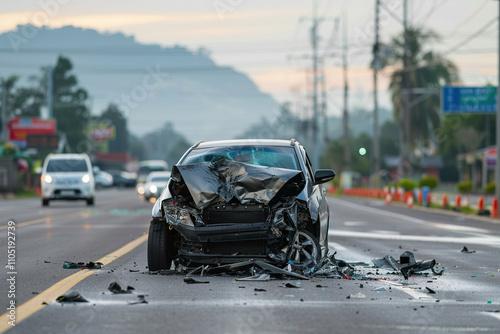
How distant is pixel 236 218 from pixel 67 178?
23259mm

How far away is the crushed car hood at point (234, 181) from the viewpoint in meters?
9.82

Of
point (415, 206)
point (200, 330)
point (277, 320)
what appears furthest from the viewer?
point (415, 206)

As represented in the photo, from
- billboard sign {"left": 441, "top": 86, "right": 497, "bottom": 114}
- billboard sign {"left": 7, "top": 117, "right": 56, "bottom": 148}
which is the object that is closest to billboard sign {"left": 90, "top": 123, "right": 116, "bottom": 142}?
billboard sign {"left": 7, "top": 117, "right": 56, "bottom": 148}

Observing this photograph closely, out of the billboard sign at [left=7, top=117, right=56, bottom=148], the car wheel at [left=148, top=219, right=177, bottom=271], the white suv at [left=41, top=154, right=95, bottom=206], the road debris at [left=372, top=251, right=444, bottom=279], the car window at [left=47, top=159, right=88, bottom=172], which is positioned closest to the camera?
the car wheel at [left=148, top=219, right=177, bottom=271]

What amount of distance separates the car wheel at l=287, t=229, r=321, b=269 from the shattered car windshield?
132 centimetres

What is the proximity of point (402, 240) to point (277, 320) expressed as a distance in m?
10.2

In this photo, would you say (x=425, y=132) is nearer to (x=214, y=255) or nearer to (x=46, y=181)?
(x=46, y=181)

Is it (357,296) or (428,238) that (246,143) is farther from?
(428,238)

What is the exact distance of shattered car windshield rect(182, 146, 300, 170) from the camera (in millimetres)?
11234

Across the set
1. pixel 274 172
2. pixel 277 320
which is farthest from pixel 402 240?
pixel 277 320

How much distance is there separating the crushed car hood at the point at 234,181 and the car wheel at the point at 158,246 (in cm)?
56

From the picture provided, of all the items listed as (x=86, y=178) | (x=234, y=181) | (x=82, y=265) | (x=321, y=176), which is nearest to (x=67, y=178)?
(x=86, y=178)

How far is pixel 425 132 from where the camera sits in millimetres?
A: 83375

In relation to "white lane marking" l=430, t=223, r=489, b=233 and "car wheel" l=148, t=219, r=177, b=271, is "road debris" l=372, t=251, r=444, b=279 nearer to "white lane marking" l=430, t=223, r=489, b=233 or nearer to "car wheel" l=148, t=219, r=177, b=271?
"car wheel" l=148, t=219, r=177, b=271
